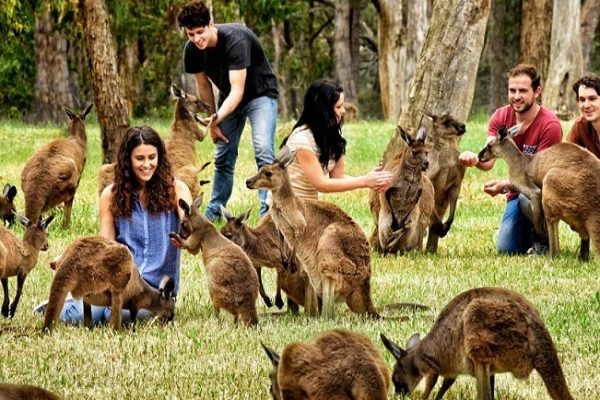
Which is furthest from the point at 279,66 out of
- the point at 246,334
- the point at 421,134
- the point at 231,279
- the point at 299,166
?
the point at 246,334

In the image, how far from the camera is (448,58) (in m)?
12.3

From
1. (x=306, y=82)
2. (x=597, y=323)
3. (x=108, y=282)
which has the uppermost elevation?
(x=108, y=282)

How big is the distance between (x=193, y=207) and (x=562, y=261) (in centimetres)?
358

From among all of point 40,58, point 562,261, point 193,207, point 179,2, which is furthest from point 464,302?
point 40,58

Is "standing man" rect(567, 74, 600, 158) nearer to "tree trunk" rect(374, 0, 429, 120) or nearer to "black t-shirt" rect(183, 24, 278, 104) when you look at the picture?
"black t-shirt" rect(183, 24, 278, 104)

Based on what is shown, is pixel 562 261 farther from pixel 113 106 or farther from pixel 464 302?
pixel 113 106

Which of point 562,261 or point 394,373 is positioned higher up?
point 394,373

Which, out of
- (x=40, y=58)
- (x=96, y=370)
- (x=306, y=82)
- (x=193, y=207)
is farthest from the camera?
(x=306, y=82)

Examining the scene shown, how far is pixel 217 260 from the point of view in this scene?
24.2ft

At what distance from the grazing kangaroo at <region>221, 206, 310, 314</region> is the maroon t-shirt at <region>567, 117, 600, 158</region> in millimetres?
3350

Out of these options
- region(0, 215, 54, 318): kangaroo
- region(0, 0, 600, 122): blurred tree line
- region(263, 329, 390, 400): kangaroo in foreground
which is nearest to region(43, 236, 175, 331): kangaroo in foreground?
region(0, 215, 54, 318): kangaroo

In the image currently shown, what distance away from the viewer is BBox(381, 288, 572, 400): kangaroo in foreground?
5.13m

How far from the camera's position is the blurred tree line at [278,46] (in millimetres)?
25047

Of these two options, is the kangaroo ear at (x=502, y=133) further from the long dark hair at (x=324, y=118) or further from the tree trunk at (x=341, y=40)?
the tree trunk at (x=341, y=40)
